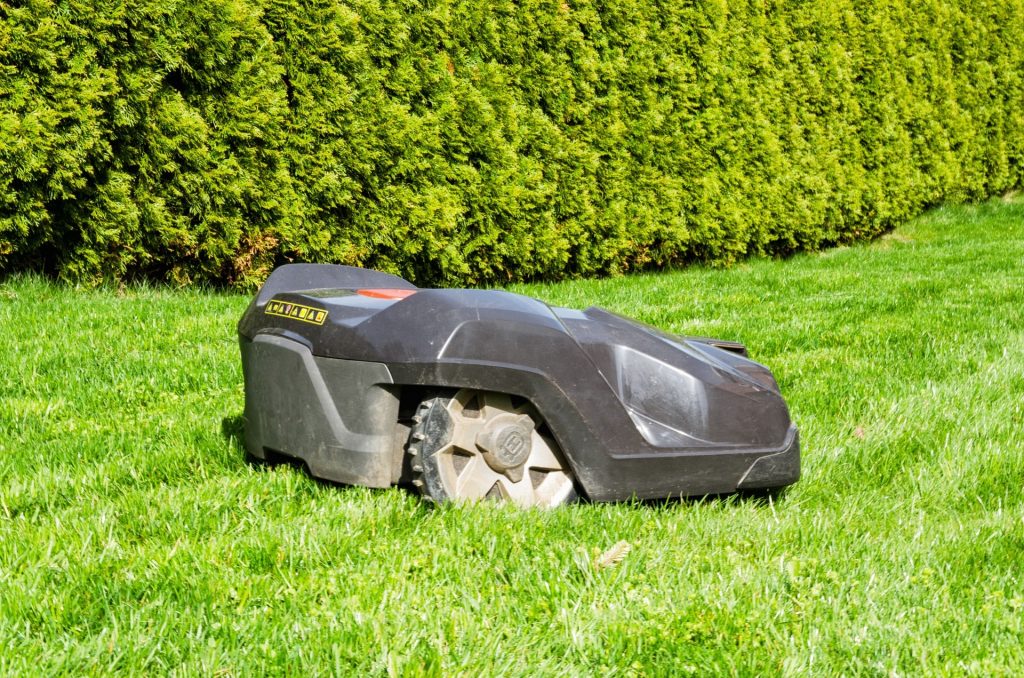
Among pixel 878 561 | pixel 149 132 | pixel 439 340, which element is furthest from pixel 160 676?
pixel 149 132

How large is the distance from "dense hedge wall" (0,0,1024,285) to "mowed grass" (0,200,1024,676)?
1835 mm

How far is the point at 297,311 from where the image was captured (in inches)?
104

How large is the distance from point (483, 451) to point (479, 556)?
32 cm

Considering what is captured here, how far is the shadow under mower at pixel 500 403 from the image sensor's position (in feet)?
8.04

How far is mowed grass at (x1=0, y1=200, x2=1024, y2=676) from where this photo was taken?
1.91 m

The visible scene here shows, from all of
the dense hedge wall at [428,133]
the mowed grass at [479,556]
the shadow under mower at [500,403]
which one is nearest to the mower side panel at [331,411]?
the shadow under mower at [500,403]

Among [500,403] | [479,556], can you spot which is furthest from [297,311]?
[479,556]

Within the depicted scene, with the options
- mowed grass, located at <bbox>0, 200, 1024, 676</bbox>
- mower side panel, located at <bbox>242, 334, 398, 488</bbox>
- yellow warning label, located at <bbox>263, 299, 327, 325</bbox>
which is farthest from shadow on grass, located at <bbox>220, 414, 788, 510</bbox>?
yellow warning label, located at <bbox>263, 299, 327, 325</bbox>

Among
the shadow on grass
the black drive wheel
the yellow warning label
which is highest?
the yellow warning label

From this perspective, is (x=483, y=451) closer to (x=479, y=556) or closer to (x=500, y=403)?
(x=500, y=403)

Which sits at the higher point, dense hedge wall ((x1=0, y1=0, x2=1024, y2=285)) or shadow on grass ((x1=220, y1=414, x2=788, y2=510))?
dense hedge wall ((x1=0, y1=0, x2=1024, y2=285))

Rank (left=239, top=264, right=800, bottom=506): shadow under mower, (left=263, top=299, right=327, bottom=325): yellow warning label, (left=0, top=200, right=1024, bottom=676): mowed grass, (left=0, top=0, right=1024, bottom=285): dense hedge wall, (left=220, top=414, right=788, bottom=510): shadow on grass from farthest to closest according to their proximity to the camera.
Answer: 1. (left=0, top=0, right=1024, bottom=285): dense hedge wall
2. (left=220, top=414, right=788, bottom=510): shadow on grass
3. (left=263, top=299, right=327, bottom=325): yellow warning label
4. (left=239, top=264, right=800, bottom=506): shadow under mower
5. (left=0, top=200, right=1024, bottom=676): mowed grass

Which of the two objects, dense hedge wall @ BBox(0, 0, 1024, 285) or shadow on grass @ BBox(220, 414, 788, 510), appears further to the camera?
dense hedge wall @ BBox(0, 0, 1024, 285)

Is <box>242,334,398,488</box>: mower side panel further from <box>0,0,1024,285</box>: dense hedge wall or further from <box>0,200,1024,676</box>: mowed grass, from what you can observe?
<box>0,0,1024,285</box>: dense hedge wall
